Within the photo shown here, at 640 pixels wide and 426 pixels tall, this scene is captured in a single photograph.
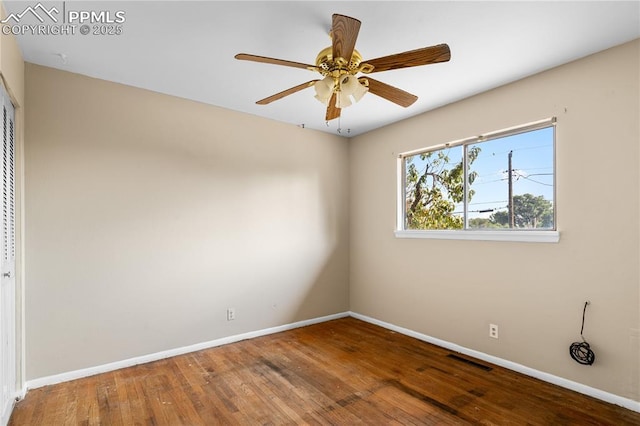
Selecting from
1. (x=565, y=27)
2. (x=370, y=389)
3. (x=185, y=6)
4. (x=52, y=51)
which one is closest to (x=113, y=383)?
(x=370, y=389)

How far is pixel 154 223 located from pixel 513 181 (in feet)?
10.7

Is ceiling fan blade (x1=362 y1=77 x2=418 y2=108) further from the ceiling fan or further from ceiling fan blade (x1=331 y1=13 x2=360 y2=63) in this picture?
ceiling fan blade (x1=331 y1=13 x2=360 y2=63)

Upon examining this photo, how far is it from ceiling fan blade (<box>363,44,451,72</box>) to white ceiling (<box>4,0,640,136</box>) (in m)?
0.33

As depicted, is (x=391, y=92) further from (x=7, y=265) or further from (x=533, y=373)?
(x=7, y=265)

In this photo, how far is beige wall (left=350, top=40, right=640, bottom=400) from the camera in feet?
7.50

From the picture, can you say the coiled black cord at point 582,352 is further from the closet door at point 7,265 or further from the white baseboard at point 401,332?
the closet door at point 7,265

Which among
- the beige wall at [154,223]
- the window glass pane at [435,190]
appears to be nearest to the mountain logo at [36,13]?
the beige wall at [154,223]

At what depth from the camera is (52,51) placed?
2.40 meters

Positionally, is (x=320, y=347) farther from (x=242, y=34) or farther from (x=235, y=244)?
(x=242, y=34)

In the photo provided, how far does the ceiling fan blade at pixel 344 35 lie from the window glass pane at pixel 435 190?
2036 mm

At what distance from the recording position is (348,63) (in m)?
1.95

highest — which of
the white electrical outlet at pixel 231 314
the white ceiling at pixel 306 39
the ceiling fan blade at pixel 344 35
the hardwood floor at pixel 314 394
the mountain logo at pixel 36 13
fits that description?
the mountain logo at pixel 36 13

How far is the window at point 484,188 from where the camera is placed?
2.77m

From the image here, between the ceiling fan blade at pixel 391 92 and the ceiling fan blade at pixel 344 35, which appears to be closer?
the ceiling fan blade at pixel 344 35
